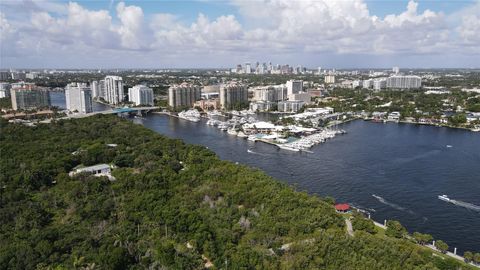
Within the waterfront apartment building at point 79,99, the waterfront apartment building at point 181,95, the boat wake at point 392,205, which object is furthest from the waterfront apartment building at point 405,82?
the boat wake at point 392,205

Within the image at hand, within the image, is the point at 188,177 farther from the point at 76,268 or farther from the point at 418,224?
the point at 418,224

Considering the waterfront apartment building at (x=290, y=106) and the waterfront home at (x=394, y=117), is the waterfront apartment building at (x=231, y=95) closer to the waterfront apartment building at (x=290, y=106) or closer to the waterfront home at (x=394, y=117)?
the waterfront apartment building at (x=290, y=106)

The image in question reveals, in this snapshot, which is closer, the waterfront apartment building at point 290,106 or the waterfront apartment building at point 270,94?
the waterfront apartment building at point 290,106

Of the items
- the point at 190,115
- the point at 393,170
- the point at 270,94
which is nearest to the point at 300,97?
the point at 270,94

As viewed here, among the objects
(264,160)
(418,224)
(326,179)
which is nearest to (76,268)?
(418,224)

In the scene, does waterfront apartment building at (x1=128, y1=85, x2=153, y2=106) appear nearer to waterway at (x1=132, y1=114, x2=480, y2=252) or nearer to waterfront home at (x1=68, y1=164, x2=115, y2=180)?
waterway at (x1=132, y1=114, x2=480, y2=252)

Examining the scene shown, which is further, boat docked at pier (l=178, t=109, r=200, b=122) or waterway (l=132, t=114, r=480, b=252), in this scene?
boat docked at pier (l=178, t=109, r=200, b=122)

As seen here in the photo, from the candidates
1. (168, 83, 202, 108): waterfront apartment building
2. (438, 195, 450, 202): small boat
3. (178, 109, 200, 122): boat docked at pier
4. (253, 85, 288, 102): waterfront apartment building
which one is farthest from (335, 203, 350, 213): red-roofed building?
(253, 85, 288, 102): waterfront apartment building
